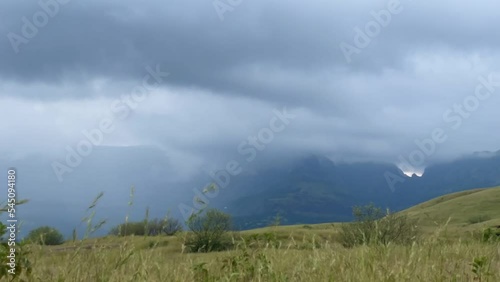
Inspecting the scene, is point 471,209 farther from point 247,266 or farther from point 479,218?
point 247,266

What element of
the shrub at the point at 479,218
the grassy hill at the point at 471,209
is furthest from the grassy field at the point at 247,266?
the shrub at the point at 479,218

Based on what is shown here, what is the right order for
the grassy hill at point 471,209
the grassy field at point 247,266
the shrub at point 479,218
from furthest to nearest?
the grassy hill at point 471,209
the shrub at point 479,218
the grassy field at point 247,266

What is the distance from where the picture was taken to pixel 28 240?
408cm

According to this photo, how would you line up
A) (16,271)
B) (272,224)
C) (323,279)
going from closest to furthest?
(16,271) → (323,279) → (272,224)

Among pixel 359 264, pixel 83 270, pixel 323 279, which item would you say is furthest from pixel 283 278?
pixel 83 270

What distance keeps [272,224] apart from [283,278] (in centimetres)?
221

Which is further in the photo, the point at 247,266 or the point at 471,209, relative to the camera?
the point at 471,209

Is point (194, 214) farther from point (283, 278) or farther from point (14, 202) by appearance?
point (14, 202)

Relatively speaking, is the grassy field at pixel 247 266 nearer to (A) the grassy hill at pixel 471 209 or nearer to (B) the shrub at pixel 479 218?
(A) the grassy hill at pixel 471 209

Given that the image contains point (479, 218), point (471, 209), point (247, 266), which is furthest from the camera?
point (471, 209)

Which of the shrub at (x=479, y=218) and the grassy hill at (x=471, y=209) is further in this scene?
the grassy hill at (x=471, y=209)

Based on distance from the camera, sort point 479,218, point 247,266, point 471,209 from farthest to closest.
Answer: point 471,209, point 479,218, point 247,266

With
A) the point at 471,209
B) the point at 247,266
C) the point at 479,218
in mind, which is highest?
the point at 471,209

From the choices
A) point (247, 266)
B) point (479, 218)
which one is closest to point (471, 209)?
point (479, 218)
